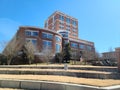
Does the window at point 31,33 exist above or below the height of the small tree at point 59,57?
above

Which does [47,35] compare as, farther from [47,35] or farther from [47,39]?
[47,39]

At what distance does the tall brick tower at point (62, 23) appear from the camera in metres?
81.8

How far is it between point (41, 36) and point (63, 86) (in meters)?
41.7

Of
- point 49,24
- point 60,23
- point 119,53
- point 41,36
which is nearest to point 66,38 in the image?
point 41,36

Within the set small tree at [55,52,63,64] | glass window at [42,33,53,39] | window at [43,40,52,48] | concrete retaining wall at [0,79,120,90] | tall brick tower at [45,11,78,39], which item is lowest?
concrete retaining wall at [0,79,120,90]

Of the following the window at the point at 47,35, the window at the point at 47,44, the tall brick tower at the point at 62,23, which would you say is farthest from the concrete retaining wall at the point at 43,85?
the tall brick tower at the point at 62,23

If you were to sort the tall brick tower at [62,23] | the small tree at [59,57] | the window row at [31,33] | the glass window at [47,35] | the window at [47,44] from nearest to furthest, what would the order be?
1. the small tree at [59,57]
2. the window row at [31,33]
3. the window at [47,44]
4. the glass window at [47,35]
5. the tall brick tower at [62,23]

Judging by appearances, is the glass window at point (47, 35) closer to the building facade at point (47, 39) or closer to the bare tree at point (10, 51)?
the building facade at point (47, 39)

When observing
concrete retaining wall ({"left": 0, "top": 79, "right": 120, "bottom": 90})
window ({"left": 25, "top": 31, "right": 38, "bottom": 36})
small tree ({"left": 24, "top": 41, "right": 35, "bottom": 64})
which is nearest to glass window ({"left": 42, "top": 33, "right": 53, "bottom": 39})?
window ({"left": 25, "top": 31, "right": 38, "bottom": 36})

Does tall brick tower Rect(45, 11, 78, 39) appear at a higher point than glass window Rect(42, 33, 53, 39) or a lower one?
higher

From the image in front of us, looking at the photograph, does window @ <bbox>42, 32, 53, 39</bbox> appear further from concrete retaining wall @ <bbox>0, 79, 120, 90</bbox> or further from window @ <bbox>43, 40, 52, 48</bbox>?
concrete retaining wall @ <bbox>0, 79, 120, 90</bbox>

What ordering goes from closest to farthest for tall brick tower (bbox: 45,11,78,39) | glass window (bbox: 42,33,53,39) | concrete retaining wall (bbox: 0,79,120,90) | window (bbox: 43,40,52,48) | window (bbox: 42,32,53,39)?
concrete retaining wall (bbox: 0,79,120,90), window (bbox: 43,40,52,48), window (bbox: 42,32,53,39), glass window (bbox: 42,33,53,39), tall brick tower (bbox: 45,11,78,39)

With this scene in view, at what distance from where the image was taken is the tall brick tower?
8175cm

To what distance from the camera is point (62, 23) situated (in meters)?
84.2
